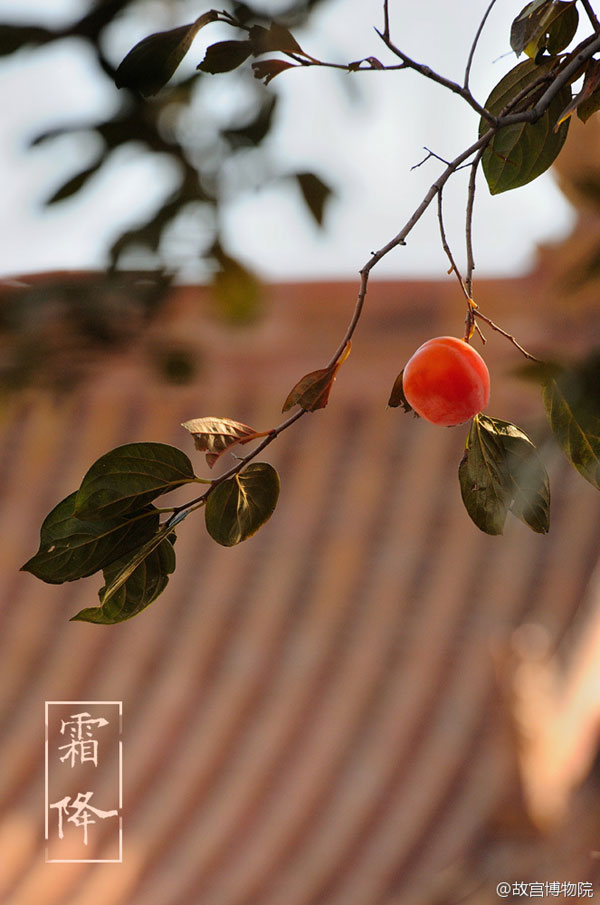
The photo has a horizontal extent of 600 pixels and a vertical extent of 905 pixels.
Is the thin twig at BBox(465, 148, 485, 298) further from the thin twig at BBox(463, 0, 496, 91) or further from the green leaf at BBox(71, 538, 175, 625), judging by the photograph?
the green leaf at BBox(71, 538, 175, 625)

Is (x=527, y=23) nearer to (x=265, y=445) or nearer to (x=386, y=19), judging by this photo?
(x=386, y=19)

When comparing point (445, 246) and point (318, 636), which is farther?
point (318, 636)

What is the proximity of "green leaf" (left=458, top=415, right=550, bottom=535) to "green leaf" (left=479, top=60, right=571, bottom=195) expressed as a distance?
0.30ft

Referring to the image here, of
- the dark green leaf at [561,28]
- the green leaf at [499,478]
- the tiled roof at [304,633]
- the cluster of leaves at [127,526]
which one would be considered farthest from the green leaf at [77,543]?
the tiled roof at [304,633]

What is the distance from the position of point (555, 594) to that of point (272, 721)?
0.67 metres

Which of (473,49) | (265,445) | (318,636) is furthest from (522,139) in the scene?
(318,636)

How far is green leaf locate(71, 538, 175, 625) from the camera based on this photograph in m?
0.33

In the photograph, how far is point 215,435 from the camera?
34 cm

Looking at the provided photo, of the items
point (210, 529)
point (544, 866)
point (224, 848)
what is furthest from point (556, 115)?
point (224, 848)

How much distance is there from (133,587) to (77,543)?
0.08ft

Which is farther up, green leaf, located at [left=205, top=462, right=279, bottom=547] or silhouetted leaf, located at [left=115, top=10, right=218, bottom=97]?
silhouetted leaf, located at [left=115, top=10, right=218, bottom=97]

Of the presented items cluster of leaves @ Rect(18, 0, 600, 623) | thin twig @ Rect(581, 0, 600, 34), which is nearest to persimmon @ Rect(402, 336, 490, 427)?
cluster of leaves @ Rect(18, 0, 600, 623)

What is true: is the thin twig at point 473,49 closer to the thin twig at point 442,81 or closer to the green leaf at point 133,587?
the thin twig at point 442,81

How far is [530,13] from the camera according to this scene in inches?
13.5
